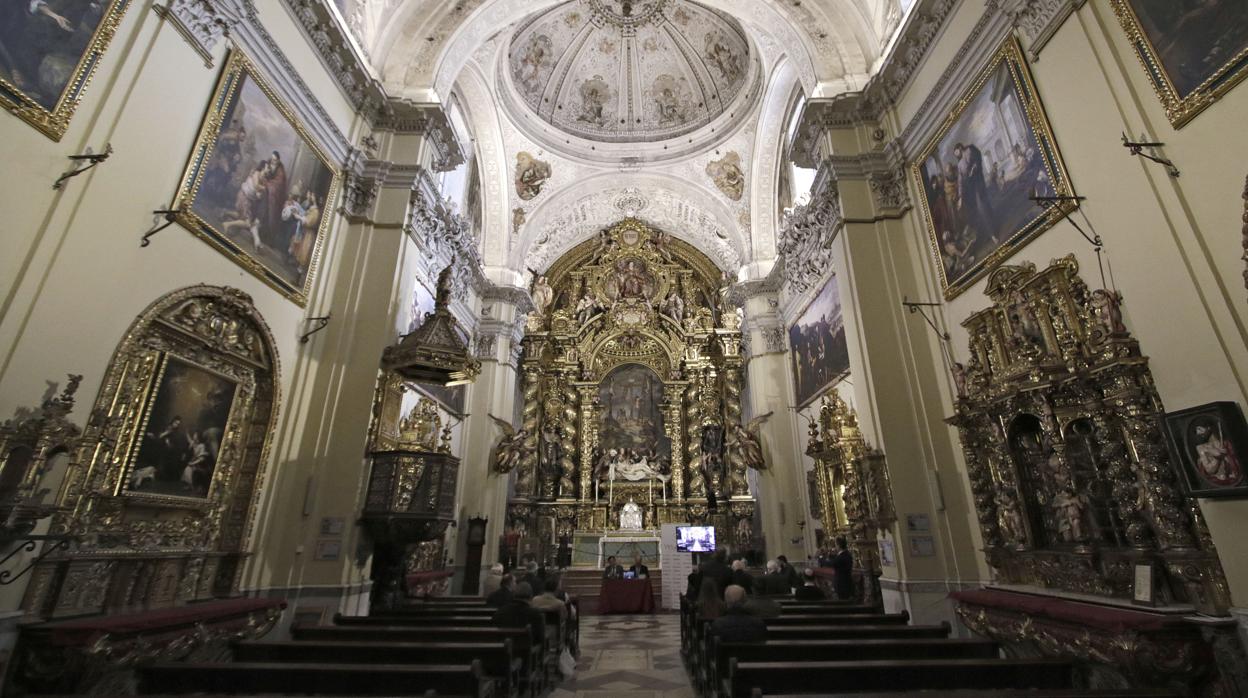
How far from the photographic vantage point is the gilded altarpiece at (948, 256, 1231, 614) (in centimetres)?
408

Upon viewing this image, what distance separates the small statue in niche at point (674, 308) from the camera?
17.9 metres

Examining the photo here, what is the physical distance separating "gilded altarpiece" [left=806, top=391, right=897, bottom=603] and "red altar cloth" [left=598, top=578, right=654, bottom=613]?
12.7 feet

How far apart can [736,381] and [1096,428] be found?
11.8m

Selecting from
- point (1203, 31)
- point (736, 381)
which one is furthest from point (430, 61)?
point (736, 381)

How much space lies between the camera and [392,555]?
760 centimetres

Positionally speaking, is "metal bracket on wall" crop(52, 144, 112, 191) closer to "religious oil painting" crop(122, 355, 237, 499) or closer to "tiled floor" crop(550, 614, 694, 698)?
"religious oil painting" crop(122, 355, 237, 499)

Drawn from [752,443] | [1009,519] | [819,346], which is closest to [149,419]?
[1009,519]

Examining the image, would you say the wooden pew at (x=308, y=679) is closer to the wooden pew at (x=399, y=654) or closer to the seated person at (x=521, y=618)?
the wooden pew at (x=399, y=654)

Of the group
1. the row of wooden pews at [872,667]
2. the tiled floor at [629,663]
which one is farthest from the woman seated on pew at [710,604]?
the tiled floor at [629,663]

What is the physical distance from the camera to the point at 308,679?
341 cm

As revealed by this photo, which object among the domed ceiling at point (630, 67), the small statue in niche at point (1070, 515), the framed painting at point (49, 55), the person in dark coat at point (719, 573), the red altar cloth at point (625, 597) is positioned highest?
the domed ceiling at point (630, 67)

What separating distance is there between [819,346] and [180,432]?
977 centimetres

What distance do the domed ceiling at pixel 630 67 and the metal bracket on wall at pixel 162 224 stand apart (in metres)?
10.7

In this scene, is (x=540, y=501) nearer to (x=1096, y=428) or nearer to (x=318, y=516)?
(x=318, y=516)
